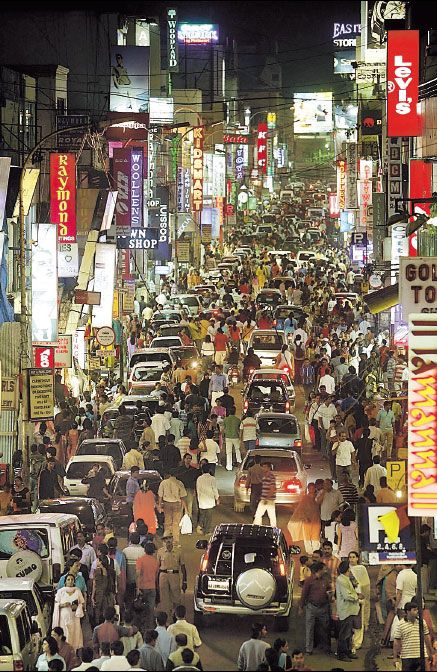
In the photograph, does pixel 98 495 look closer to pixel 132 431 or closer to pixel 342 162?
pixel 132 431

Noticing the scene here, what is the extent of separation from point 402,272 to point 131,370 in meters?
17.7

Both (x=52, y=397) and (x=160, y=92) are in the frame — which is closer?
(x=52, y=397)

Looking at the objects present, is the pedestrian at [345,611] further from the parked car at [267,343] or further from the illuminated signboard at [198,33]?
the illuminated signboard at [198,33]

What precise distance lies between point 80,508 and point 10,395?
16.0ft

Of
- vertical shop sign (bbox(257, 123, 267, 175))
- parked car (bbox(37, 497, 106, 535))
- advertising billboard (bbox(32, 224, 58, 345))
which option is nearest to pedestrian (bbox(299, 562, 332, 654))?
parked car (bbox(37, 497, 106, 535))

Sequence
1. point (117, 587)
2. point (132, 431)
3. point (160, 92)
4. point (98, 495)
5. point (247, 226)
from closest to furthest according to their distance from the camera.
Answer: point (117, 587) < point (98, 495) < point (132, 431) < point (160, 92) < point (247, 226)

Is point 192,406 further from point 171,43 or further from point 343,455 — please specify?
point 171,43

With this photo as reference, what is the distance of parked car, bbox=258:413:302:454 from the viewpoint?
82.5 feet

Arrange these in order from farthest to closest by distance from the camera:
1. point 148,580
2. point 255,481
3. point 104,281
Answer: point 104,281
point 255,481
point 148,580

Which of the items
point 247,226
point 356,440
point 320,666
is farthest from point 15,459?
point 247,226

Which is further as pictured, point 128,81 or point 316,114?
point 316,114

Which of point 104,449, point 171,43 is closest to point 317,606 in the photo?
point 104,449

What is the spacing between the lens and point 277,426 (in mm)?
25422

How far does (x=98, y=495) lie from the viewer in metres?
21.0
